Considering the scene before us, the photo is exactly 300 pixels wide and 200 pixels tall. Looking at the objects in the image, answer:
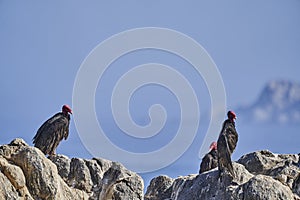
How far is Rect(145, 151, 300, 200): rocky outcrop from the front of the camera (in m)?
20.5

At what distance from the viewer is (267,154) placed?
2892cm

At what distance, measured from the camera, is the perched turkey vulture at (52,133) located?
92.4ft

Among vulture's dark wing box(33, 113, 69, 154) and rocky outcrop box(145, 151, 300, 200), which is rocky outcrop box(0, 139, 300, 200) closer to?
rocky outcrop box(145, 151, 300, 200)

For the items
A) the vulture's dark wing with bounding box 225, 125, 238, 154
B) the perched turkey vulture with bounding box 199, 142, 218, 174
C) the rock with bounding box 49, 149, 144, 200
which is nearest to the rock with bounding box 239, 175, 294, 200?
the vulture's dark wing with bounding box 225, 125, 238, 154

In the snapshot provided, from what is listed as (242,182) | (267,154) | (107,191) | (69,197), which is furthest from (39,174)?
(267,154)

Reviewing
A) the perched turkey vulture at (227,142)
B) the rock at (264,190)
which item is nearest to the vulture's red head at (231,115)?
the perched turkey vulture at (227,142)

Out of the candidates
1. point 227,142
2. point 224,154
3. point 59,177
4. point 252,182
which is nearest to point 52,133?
point 59,177

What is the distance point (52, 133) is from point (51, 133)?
0.04 metres

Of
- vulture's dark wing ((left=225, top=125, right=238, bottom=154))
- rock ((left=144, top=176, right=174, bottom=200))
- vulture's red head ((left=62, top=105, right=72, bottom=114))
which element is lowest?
vulture's dark wing ((left=225, top=125, right=238, bottom=154))

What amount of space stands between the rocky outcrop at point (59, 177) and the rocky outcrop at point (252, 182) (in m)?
2.09

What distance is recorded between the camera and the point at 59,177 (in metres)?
22.7

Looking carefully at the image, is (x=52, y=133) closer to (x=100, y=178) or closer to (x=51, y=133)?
(x=51, y=133)

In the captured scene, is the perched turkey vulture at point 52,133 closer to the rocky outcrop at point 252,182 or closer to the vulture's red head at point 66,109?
the vulture's red head at point 66,109

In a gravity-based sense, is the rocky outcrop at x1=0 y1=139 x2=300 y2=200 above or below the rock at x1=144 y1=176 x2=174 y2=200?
below
